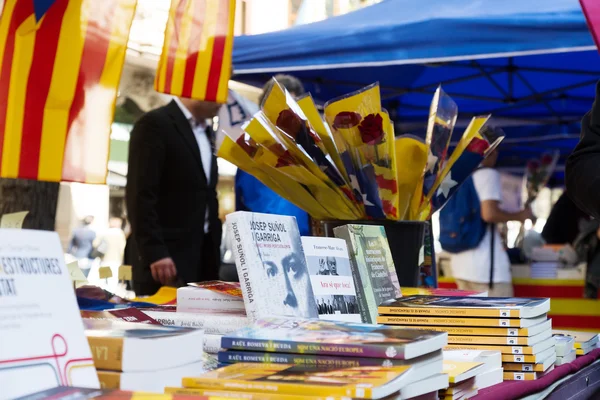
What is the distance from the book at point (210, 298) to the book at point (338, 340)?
32 cm

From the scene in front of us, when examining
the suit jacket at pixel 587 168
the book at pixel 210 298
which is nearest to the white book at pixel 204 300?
the book at pixel 210 298

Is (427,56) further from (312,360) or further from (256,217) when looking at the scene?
(312,360)

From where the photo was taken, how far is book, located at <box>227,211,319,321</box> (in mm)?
1356

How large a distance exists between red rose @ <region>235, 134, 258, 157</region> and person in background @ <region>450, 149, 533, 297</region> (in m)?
2.92

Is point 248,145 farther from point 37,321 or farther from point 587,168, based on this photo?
point 37,321

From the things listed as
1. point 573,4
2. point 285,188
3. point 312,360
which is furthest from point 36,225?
point 573,4

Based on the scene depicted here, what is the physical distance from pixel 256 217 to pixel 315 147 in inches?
19.6

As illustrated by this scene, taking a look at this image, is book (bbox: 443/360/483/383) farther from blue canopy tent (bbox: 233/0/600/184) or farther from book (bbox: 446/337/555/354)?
blue canopy tent (bbox: 233/0/600/184)

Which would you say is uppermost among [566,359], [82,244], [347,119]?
[347,119]

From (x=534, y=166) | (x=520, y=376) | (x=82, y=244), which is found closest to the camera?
(x=520, y=376)

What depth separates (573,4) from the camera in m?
3.64

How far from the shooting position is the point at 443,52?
3705mm

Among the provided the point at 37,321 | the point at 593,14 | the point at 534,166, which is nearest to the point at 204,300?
the point at 37,321

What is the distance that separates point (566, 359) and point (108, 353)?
110 centimetres
